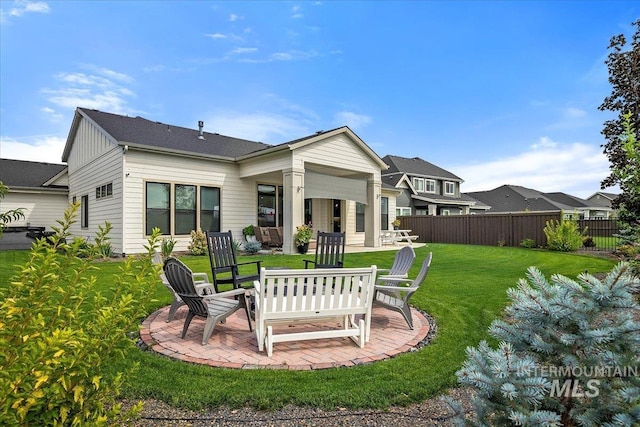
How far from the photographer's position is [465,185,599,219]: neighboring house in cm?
3908

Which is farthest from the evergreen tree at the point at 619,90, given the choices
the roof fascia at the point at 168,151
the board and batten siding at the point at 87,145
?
the board and batten siding at the point at 87,145

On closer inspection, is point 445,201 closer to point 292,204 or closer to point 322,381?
point 292,204

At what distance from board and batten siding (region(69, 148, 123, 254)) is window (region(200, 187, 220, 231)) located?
279 cm

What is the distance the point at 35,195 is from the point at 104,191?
8.06 metres

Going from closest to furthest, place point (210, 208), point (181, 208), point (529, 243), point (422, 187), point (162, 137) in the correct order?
point (181, 208)
point (210, 208)
point (162, 137)
point (529, 243)
point (422, 187)

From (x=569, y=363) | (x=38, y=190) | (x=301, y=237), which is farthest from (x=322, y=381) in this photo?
(x=38, y=190)

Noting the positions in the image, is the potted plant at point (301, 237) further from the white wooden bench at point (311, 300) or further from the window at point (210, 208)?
the white wooden bench at point (311, 300)

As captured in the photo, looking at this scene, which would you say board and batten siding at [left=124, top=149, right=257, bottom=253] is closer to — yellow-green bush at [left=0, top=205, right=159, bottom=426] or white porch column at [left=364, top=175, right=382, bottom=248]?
white porch column at [left=364, top=175, right=382, bottom=248]

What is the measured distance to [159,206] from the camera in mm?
12445

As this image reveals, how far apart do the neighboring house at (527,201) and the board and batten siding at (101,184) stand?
35956 millimetres

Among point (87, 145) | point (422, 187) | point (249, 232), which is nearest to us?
point (249, 232)

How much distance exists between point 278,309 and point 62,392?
2.42 m

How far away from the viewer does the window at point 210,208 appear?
44.1 feet

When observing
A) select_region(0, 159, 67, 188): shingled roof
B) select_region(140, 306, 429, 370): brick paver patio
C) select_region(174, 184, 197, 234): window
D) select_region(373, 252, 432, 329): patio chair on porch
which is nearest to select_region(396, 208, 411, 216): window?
select_region(174, 184, 197, 234): window
